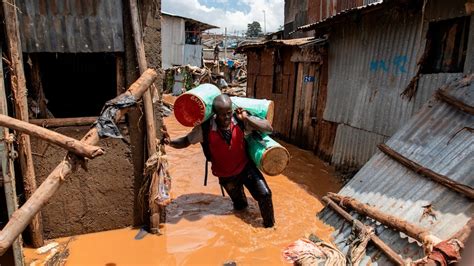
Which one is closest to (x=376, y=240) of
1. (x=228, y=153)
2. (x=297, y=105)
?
(x=228, y=153)

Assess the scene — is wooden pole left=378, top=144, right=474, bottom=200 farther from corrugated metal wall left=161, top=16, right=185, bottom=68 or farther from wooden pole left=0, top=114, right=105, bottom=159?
corrugated metal wall left=161, top=16, right=185, bottom=68

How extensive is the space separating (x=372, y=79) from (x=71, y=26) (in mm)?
5625

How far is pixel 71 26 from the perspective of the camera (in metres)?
4.11

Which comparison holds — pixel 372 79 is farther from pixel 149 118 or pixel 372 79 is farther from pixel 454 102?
pixel 149 118

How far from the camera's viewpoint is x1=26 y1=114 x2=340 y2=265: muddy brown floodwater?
14.0 ft

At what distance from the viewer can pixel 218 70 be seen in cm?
2816

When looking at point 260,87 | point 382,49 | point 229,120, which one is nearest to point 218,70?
point 260,87

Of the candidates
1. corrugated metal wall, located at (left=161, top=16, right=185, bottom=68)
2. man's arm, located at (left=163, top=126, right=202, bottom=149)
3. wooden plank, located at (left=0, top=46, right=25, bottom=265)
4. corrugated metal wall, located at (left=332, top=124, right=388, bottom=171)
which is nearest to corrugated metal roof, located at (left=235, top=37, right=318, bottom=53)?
corrugated metal wall, located at (left=332, top=124, right=388, bottom=171)

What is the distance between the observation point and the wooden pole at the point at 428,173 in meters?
3.38

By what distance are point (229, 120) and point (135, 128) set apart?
1.30 meters

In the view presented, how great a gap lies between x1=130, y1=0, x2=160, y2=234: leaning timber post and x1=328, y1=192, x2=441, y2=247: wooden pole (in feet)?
8.47

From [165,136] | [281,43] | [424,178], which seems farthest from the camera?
[281,43]

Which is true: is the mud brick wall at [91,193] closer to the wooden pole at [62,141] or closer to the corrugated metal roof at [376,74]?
the wooden pole at [62,141]

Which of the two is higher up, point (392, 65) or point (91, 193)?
point (392, 65)
